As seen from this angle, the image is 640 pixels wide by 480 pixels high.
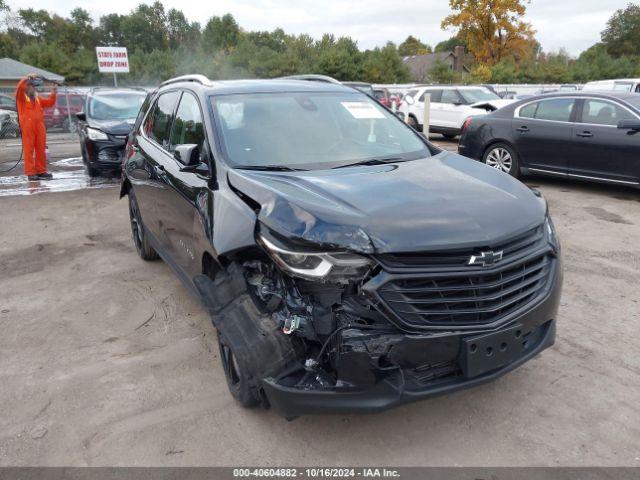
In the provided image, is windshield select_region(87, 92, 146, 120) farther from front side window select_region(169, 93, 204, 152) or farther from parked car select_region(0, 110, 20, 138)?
parked car select_region(0, 110, 20, 138)

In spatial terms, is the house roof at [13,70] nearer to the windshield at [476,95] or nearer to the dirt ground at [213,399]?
the windshield at [476,95]

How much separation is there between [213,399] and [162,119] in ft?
8.82

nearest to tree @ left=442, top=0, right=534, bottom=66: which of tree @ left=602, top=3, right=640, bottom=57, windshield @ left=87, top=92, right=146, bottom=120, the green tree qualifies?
the green tree

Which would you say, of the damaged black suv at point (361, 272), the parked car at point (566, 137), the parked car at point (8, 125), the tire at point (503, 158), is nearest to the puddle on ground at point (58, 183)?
the parked car at point (8, 125)

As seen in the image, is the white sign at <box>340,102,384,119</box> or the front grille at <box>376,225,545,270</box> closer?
the front grille at <box>376,225,545,270</box>

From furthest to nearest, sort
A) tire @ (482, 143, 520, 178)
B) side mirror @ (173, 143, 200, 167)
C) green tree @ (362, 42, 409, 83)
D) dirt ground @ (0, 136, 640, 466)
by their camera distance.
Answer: green tree @ (362, 42, 409, 83) → tire @ (482, 143, 520, 178) → side mirror @ (173, 143, 200, 167) → dirt ground @ (0, 136, 640, 466)

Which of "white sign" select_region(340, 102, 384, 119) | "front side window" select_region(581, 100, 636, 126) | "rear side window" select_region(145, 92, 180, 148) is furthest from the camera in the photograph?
"front side window" select_region(581, 100, 636, 126)

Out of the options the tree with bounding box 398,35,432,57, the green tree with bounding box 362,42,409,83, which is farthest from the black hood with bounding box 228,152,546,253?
the tree with bounding box 398,35,432,57

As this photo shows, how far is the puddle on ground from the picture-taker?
9.65 m

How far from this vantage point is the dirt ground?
108 inches

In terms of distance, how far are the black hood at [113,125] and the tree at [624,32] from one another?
75.5 m

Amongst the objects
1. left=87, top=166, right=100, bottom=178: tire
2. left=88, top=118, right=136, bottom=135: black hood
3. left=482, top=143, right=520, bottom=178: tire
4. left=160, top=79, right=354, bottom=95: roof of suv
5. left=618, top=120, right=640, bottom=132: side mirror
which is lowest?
left=87, top=166, right=100, bottom=178: tire

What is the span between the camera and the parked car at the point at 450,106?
15.3 metres

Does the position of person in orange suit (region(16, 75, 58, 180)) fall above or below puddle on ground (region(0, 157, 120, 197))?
above
